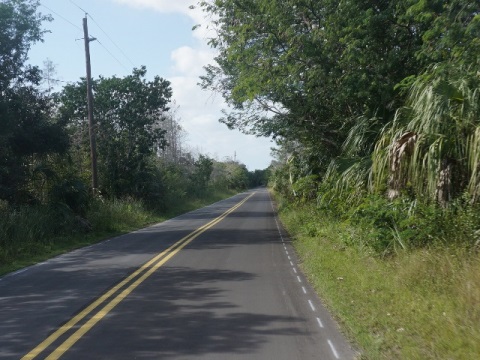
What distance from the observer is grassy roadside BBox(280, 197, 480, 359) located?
636cm

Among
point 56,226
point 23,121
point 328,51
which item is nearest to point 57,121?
point 23,121

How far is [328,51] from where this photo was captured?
16484 millimetres

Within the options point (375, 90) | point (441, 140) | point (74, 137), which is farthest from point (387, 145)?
point (74, 137)

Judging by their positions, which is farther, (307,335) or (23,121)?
(23,121)

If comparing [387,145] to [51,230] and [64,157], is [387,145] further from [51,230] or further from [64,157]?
[64,157]

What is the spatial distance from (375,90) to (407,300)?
911cm

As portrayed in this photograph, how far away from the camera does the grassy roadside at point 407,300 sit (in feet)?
20.9

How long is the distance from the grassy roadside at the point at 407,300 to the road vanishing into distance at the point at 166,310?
392 millimetres

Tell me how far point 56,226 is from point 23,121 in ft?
16.6

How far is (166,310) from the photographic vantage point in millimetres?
8914

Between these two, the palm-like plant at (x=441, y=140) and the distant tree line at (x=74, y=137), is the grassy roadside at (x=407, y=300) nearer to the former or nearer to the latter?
the palm-like plant at (x=441, y=140)

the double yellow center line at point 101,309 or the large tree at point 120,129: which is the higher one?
the large tree at point 120,129

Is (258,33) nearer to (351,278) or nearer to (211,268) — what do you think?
(211,268)

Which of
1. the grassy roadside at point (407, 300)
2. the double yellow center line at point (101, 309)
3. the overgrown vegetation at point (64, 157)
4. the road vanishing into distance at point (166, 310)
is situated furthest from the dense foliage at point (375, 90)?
the overgrown vegetation at point (64, 157)
